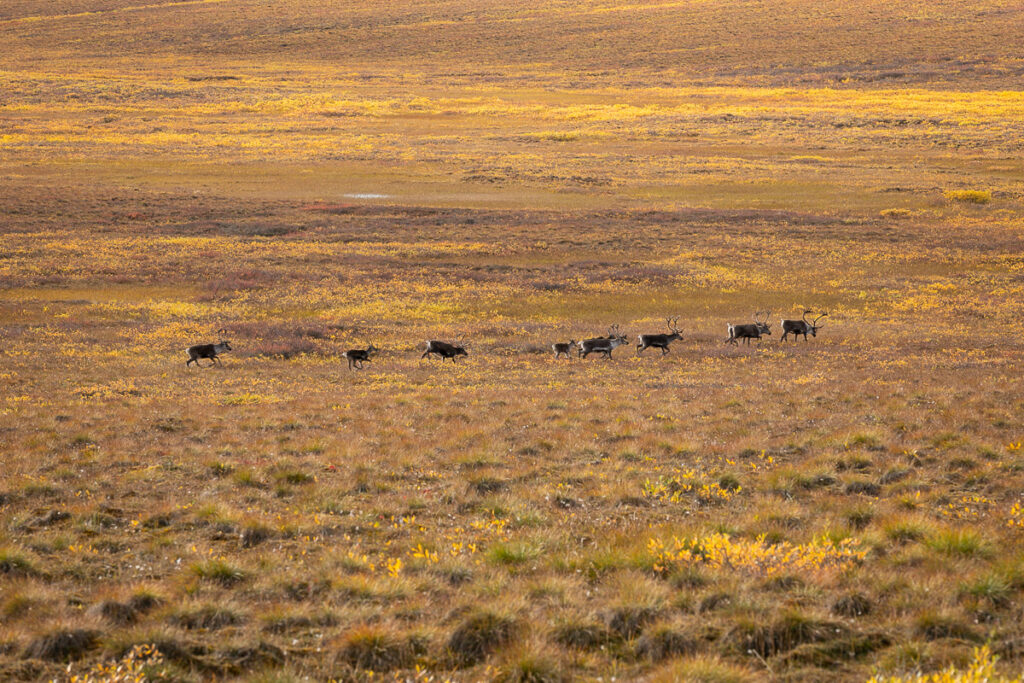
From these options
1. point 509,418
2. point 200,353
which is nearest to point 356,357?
point 200,353

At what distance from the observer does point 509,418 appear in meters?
17.8

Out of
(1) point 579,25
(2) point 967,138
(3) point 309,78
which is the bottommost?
(2) point 967,138

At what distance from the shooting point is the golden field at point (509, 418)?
7.23 meters

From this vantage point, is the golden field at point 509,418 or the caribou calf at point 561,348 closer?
the golden field at point 509,418

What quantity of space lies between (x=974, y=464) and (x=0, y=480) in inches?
565

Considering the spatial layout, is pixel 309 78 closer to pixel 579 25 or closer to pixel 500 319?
pixel 579 25

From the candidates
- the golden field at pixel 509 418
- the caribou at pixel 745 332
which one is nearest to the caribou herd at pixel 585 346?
the caribou at pixel 745 332

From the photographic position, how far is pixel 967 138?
91.7 m

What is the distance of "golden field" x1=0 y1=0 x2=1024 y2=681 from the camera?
7234mm

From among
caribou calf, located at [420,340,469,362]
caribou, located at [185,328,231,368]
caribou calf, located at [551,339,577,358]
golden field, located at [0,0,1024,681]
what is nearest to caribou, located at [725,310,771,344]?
golden field, located at [0,0,1024,681]

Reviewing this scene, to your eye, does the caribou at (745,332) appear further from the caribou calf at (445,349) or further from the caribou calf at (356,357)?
the caribou calf at (356,357)

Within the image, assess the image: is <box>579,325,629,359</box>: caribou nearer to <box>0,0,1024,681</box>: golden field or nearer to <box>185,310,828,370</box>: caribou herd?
<box>185,310,828,370</box>: caribou herd

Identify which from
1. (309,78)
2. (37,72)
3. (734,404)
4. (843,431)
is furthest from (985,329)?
(37,72)

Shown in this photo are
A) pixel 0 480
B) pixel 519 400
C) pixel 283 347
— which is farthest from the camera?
pixel 283 347
